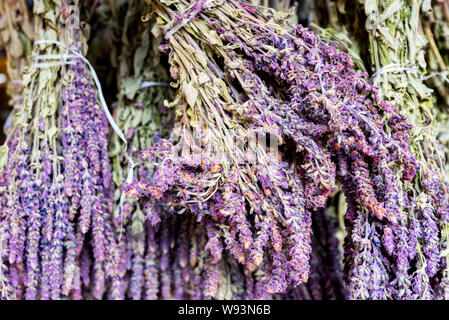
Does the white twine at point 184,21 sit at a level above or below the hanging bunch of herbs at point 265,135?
above

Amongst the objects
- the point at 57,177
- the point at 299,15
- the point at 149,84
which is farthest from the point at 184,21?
the point at 299,15

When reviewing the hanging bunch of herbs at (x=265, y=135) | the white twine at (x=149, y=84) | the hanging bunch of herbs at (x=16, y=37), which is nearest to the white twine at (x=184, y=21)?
the hanging bunch of herbs at (x=265, y=135)

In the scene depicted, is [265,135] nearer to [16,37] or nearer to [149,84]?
[149,84]

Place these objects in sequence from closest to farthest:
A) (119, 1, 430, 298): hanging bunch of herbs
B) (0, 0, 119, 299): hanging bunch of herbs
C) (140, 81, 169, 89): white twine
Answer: (119, 1, 430, 298): hanging bunch of herbs → (0, 0, 119, 299): hanging bunch of herbs → (140, 81, 169, 89): white twine

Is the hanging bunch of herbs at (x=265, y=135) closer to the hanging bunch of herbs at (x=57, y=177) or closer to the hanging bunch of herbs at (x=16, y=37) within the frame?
the hanging bunch of herbs at (x=57, y=177)

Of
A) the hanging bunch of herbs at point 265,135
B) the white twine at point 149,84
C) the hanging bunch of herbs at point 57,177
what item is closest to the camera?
the hanging bunch of herbs at point 265,135

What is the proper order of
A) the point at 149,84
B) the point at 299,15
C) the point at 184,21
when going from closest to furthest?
the point at 184,21
the point at 149,84
the point at 299,15

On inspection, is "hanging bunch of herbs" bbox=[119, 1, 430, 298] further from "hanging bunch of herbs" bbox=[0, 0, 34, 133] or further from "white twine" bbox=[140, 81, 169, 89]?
"hanging bunch of herbs" bbox=[0, 0, 34, 133]

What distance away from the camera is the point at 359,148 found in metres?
0.91

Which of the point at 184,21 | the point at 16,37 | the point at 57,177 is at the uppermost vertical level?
the point at 16,37

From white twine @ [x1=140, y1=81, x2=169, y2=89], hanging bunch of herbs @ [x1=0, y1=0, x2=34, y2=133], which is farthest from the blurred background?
white twine @ [x1=140, y1=81, x2=169, y2=89]

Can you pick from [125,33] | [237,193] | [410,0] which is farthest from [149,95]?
[410,0]

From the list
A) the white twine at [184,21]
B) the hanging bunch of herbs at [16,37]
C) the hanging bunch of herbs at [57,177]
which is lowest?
the hanging bunch of herbs at [57,177]

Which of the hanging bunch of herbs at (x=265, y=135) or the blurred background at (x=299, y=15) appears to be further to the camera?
the blurred background at (x=299, y=15)
